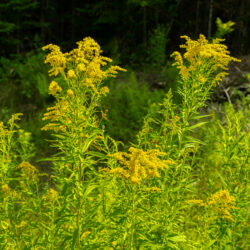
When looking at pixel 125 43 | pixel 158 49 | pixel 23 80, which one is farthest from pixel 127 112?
pixel 125 43

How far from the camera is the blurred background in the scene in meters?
6.55

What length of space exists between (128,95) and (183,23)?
4.73m

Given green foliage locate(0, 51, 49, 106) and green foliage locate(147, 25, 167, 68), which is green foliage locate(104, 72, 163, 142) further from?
green foliage locate(147, 25, 167, 68)

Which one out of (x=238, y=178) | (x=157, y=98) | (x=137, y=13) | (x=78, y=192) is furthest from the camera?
(x=137, y=13)

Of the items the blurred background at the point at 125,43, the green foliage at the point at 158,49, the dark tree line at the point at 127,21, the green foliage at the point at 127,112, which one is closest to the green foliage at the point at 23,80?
the blurred background at the point at 125,43

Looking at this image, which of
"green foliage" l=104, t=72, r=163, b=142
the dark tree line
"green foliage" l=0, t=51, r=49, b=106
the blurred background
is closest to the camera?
"green foliage" l=104, t=72, r=163, b=142

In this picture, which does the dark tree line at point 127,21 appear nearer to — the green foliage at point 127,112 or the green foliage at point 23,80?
the green foliage at point 23,80

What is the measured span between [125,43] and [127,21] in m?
0.68

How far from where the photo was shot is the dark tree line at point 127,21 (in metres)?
8.79

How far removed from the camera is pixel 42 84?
22.7ft

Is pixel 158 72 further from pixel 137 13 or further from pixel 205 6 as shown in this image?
pixel 205 6

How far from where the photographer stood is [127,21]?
9.69 metres

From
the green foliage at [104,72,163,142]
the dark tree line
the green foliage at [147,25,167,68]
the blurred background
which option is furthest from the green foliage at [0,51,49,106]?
the green foliage at [147,25,167,68]

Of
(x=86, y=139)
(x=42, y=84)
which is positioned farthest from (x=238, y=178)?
(x=42, y=84)
